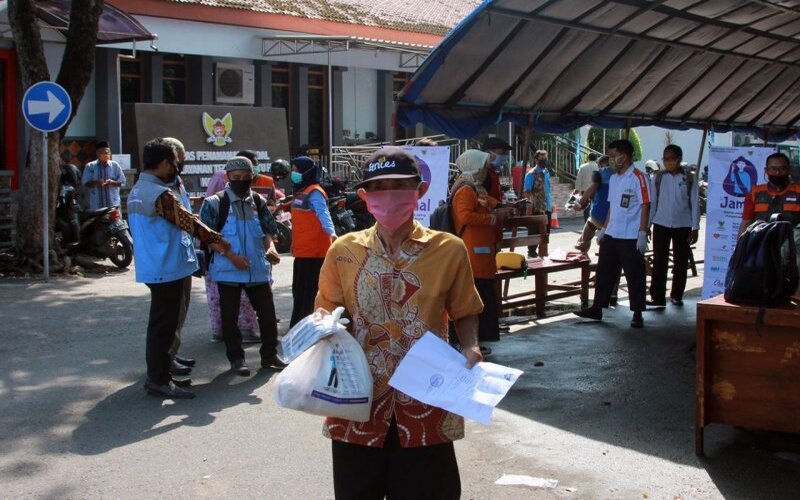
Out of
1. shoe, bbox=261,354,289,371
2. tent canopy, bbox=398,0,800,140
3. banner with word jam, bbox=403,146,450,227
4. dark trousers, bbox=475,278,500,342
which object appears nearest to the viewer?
shoe, bbox=261,354,289,371

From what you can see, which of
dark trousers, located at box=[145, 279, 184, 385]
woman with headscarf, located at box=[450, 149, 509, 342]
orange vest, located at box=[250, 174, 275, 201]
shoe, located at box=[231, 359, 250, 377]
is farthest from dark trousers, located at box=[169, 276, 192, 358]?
orange vest, located at box=[250, 174, 275, 201]

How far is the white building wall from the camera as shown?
26.6 m

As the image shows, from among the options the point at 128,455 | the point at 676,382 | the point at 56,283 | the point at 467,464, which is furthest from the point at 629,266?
the point at 56,283

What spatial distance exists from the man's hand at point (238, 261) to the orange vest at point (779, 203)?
420 centimetres

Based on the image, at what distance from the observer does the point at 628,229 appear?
9.42 m

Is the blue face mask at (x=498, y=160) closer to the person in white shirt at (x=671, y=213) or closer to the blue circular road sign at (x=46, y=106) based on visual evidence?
the person in white shirt at (x=671, y=213)

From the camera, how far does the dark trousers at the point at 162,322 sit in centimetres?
661

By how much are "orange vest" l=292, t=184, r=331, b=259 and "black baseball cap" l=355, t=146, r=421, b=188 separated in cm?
484

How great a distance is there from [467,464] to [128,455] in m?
2.06

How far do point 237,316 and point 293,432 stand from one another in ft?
5.29

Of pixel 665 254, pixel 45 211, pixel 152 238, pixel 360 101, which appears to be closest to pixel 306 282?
pixel 152 238

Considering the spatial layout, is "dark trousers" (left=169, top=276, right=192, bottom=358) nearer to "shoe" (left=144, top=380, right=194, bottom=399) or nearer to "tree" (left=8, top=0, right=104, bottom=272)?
"shoe" (left=144, top=380, right=194, bottom=399)

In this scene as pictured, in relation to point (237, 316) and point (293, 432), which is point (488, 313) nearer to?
point (237, 316)

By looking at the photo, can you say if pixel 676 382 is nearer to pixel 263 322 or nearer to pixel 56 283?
pixel 263 322
